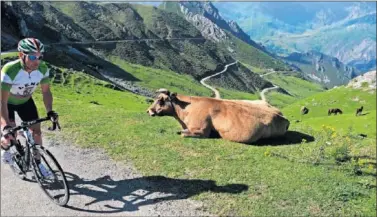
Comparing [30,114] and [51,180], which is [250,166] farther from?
[30,114]

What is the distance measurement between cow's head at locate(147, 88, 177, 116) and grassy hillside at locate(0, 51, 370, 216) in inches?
31.6

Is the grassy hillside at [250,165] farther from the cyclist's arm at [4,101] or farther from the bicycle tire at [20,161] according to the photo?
the cyclist's arm at [4,101]

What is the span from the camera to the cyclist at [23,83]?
33.4 feet

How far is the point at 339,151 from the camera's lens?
53.3 feet

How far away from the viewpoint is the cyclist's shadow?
1137cm

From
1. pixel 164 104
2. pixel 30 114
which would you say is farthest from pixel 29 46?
pixel 164 104

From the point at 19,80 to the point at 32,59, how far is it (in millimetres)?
777

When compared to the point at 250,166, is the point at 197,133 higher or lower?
higher

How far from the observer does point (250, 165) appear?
49.9ft

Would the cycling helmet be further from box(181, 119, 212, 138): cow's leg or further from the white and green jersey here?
box(181, 119, 212, 138): cow's leg

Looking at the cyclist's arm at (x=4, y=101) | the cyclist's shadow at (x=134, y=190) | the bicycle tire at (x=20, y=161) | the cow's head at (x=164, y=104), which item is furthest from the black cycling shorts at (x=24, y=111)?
the cow's head at (x=164, y=104)

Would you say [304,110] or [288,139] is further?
[304,110]

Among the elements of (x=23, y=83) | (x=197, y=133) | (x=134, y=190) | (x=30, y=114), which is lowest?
(x=134, y=190)

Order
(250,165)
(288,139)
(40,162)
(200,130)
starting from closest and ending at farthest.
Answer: (40,162), (250,165), (200,130), (288,139)
